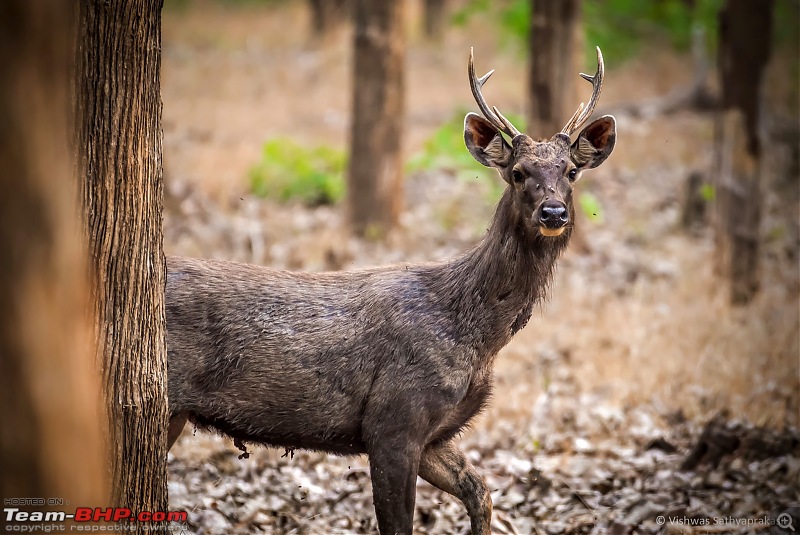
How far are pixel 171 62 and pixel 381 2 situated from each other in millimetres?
15770

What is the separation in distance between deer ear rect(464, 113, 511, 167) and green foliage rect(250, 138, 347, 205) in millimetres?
9699

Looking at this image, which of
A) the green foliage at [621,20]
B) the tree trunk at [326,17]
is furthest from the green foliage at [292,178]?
the tree trunk at [326,17]

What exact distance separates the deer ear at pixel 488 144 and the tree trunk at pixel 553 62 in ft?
24.3

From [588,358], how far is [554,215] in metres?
4.48

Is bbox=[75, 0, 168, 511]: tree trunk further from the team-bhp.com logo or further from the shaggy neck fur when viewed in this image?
the shaggy neck fur

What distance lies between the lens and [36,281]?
9.82ft

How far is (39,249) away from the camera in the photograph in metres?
3.01

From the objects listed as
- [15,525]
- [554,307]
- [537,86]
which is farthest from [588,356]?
[15,525]

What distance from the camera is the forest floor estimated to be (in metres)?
6.36

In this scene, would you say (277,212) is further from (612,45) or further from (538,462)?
(538,462)

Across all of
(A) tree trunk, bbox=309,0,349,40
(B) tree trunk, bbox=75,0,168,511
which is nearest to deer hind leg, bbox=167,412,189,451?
(B) tree trunk, bbox=75,0,168,511

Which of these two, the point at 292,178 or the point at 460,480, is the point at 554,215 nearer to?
the point at 460,480

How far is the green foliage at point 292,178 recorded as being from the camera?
1545 cm

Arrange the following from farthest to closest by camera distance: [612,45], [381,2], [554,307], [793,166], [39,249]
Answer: [793,166] < [612,45] < [381,2] < [554,307] < [39,249]
